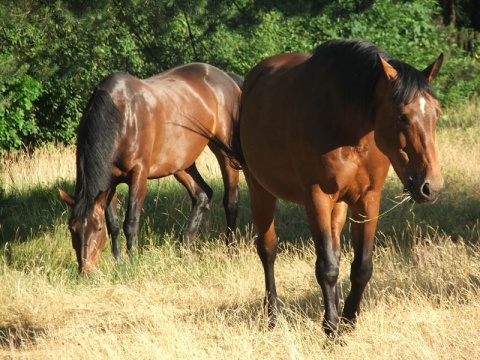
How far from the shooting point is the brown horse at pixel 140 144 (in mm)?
8250

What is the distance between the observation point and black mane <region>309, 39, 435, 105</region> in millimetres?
4645

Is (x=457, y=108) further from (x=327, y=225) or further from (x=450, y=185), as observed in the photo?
(x=327, y=225)

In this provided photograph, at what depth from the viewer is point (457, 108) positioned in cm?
1730

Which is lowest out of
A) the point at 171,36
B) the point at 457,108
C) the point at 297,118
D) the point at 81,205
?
the point at 457,108

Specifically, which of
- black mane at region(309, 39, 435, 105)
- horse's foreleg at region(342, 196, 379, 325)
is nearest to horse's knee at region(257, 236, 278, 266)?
horse's foreleg at region(342, 196, 379, 325)

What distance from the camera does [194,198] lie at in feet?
33.2

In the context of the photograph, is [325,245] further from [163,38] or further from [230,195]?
[163,38]

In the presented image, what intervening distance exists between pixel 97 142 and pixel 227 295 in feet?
8.18

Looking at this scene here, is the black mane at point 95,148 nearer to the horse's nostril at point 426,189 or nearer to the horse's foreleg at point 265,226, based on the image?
the horse's foreleg at point 265,226

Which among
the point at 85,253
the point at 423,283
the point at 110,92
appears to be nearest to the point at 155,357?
the point at 423,283

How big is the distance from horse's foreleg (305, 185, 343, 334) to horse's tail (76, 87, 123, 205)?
349 centimetres

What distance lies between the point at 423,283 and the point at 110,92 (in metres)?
4.06

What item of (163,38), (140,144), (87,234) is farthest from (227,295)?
(163,38)

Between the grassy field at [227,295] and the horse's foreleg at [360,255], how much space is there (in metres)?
0.14
